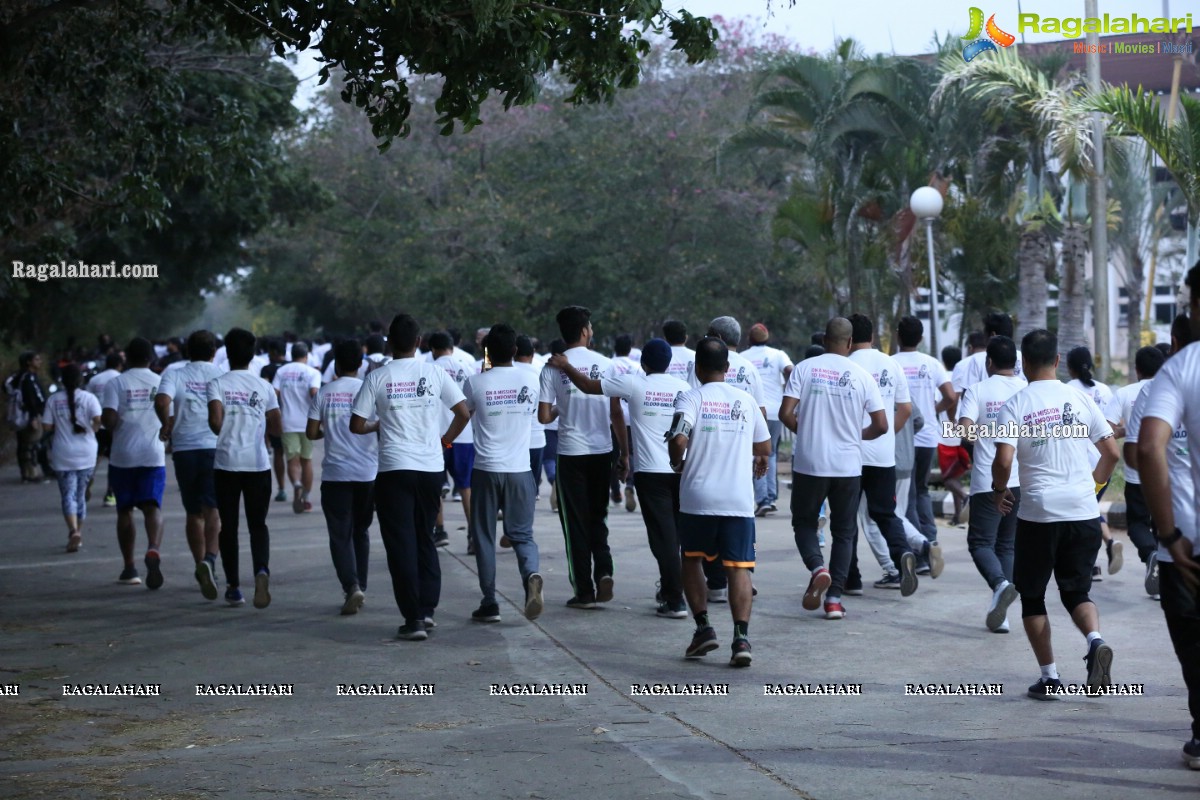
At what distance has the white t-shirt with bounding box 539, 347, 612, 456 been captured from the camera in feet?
32.5

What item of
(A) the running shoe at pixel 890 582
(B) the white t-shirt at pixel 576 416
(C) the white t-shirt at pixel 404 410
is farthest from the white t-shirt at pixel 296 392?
(A) the running shoe at pixel 890 582

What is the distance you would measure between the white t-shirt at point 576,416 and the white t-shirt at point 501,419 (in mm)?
297

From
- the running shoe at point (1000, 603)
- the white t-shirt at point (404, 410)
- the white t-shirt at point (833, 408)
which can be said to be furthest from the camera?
the white t-shirt at point (833, 408)

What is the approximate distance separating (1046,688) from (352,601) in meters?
4.87

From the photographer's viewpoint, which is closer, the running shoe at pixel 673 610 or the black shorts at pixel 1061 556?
the black shorts at pixel 1061 556

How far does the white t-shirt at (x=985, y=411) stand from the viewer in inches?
357

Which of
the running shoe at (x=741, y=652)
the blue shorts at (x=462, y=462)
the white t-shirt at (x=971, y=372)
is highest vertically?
the white t-shirt at (x=971, y=372)

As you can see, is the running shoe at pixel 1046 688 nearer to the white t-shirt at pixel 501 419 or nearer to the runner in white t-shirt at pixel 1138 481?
the runner in white t-shirt at pixel 1138 481

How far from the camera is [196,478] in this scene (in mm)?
10836

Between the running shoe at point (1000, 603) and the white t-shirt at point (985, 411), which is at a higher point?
the white t-shirt at point (985, 411)

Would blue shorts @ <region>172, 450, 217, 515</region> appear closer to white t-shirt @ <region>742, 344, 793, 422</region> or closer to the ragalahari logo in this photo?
white t-shirt @ <region>742, 344, 793, 422</region>

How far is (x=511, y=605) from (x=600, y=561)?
764 mm

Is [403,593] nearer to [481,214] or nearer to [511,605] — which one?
[511,605]

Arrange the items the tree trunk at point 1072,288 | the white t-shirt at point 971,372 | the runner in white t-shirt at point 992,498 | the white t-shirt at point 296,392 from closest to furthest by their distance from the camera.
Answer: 1. the runner in white t-shirt at point 992,498
2. the white t-shirt at point 971,372
3. the white t-shirt at point 296,392
4. the tree trunk at point 1072,288
